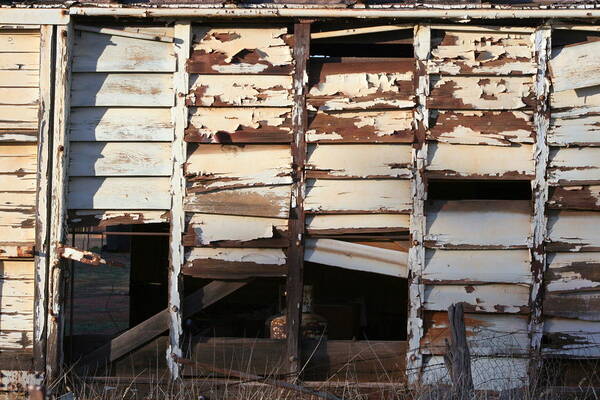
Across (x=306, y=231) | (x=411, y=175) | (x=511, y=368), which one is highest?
(x=411, y=175)

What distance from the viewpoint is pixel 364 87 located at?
6492 millimetres

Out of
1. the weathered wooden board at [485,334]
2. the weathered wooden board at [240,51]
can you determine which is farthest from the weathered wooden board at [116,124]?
the weathered wooden board at [485,334]

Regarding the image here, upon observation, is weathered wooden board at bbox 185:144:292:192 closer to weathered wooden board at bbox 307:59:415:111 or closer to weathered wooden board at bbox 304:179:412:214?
weathered wooden board at bbox 304:179:412:214

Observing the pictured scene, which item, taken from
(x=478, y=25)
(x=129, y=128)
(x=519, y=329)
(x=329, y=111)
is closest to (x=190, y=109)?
(x=129, y=128)

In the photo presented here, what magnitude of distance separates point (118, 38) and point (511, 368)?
4244 mm

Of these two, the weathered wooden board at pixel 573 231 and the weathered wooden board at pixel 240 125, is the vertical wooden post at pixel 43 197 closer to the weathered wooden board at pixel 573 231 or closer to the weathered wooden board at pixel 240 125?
the weathered wooden board at pixel 240 125

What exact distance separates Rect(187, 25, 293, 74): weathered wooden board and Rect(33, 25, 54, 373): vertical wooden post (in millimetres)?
1164

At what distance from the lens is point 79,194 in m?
6.52

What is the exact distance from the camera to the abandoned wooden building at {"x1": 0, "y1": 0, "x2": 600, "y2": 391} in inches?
254

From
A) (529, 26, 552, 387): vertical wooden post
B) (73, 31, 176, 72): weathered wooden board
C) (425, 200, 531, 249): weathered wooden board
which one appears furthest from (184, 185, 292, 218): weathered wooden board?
(529, 26, 552, 387): vertical wooden post

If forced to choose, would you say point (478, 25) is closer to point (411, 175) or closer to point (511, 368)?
point (411, 175)

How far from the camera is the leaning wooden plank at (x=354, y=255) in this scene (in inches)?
256

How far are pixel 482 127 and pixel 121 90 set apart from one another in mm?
2997

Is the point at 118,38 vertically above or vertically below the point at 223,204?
above
